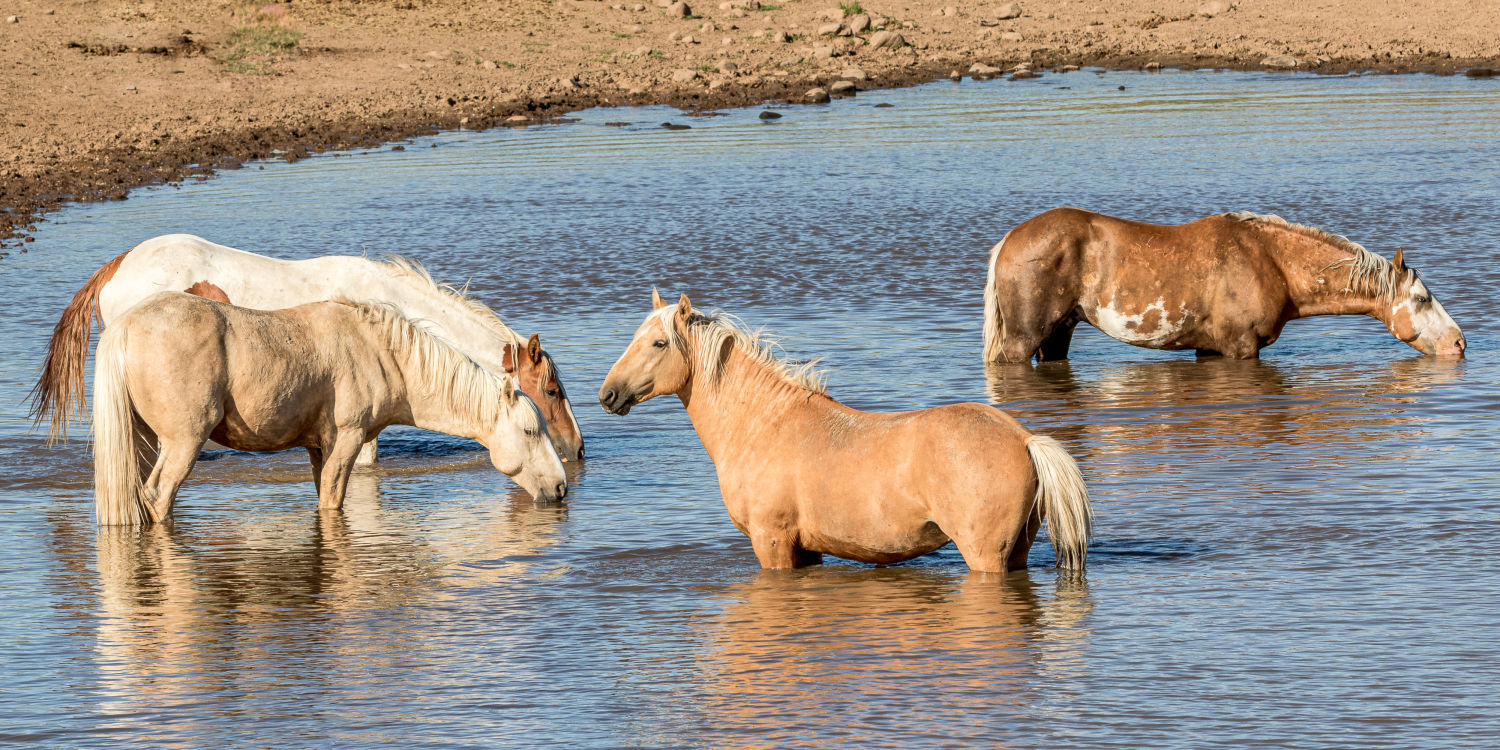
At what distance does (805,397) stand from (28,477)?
558 cm

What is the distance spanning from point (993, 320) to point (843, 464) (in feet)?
20.1

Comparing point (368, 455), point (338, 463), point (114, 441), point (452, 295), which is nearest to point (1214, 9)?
point (452, 295)

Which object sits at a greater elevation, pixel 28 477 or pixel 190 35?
pixel 190 35

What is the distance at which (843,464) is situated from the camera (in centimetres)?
793

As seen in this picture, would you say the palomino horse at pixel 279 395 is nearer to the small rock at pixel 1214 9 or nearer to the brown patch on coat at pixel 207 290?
the brown patch on coat at pixel 207 290

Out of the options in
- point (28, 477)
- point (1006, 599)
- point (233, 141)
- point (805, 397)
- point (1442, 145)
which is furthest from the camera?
point (233, 141)

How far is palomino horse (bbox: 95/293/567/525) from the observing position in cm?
943

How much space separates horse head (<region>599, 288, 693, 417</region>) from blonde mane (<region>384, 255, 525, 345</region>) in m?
3.33

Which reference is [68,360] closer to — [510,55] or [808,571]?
[808,571]

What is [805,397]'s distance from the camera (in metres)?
8.36

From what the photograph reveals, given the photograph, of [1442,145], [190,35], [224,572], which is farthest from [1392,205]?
[190,35]

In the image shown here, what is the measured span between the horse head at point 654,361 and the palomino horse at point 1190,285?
5.72 meters

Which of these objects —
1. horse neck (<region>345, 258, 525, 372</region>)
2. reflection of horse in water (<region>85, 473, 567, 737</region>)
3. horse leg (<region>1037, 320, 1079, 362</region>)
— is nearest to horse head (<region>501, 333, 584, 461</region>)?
horse neck (<region>345, 258, 525, 372</region>)

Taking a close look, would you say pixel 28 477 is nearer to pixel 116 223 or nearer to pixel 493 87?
pixel 116 223
